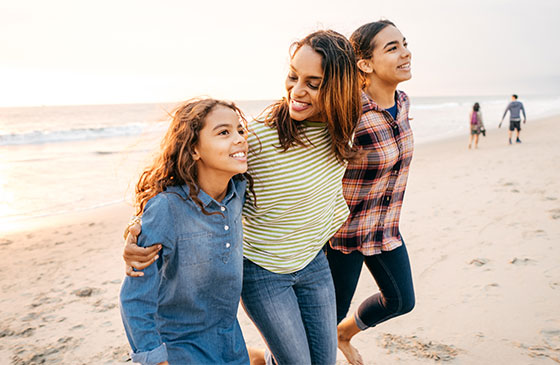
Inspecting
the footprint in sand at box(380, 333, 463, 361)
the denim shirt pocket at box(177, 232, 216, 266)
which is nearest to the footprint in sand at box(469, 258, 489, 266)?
the footprint in sand at box(380, 333, 463, 361)

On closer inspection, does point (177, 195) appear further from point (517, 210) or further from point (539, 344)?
point (517, 210)

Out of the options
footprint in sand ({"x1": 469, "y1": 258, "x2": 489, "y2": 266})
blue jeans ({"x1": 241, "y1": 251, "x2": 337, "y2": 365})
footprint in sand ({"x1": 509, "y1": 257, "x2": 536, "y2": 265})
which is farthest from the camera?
footprint in sand ({"x1": 469, "y1": 258, "x2": 489, "y2": 266})

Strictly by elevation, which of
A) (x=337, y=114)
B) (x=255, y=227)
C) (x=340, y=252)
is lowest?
(x=340, y=252)

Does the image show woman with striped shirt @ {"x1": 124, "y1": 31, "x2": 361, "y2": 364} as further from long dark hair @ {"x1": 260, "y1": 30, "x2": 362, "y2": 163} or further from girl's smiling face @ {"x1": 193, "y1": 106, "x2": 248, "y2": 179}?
girl's smiling face @ {"x1": 193, "y1": 106, "x2": 248, "y2": 179}

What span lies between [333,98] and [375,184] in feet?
2.36

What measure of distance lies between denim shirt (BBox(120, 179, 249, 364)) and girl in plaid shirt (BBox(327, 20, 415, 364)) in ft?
2.99

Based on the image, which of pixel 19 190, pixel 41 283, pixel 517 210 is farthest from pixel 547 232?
pixel 19 190

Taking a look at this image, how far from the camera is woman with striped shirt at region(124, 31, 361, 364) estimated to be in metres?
2.21

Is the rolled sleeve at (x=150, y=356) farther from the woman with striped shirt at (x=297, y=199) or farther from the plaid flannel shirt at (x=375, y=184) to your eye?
the plaid flannel shirt at (x=375, y=184)

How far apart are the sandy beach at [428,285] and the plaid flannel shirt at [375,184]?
1.09 metres

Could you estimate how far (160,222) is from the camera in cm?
179

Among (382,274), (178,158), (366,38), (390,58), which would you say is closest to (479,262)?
(382,274)

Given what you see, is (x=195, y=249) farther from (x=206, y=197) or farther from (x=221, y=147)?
(x=221, y=147)

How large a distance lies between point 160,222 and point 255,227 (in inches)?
25.3
